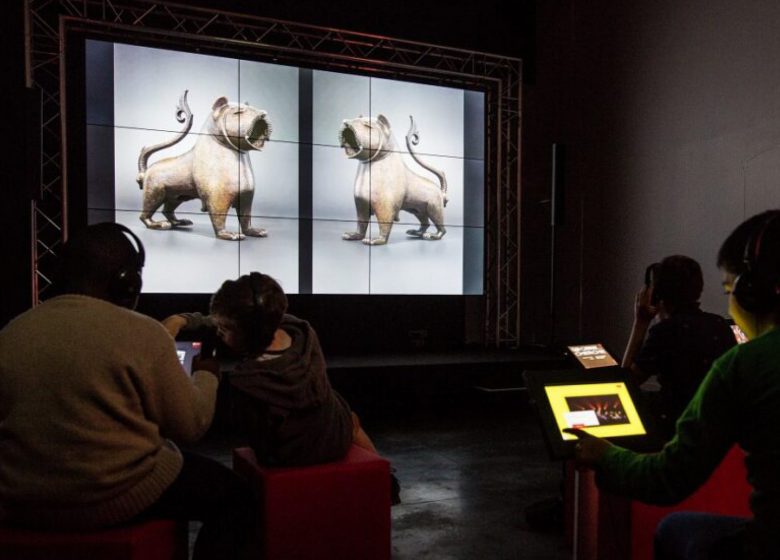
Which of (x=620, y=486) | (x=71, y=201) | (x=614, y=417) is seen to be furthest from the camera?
(x=71, y=201)

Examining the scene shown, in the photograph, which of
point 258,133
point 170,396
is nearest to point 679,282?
point 170,396

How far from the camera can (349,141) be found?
6055 mm

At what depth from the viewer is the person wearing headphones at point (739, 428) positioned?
3.40 ft

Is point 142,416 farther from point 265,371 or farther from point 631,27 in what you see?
point 631,27

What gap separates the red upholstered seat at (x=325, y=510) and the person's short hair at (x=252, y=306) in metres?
0.44

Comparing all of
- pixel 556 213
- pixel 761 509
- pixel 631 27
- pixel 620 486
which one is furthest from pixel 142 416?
pixel 631 27

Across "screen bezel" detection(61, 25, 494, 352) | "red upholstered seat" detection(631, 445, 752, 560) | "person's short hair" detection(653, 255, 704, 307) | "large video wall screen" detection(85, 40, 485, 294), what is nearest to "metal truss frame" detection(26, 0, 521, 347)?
"screen bezel" detection(61, 25, 494, 352)

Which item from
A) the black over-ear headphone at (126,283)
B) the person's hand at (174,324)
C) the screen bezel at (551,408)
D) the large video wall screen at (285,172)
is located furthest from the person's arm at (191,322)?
the large video wall screen at (285,172)

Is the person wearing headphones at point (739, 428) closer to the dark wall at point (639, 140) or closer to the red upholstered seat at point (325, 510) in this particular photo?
the red upholstered seat at point (325, 510)

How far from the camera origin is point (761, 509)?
1062mm

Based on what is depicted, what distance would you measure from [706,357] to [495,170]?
16.5 feet

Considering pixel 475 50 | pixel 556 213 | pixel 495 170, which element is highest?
pixel 475 50

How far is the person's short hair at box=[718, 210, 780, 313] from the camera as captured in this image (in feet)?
3.61

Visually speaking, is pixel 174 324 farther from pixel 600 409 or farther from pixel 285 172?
pixel 285 172
